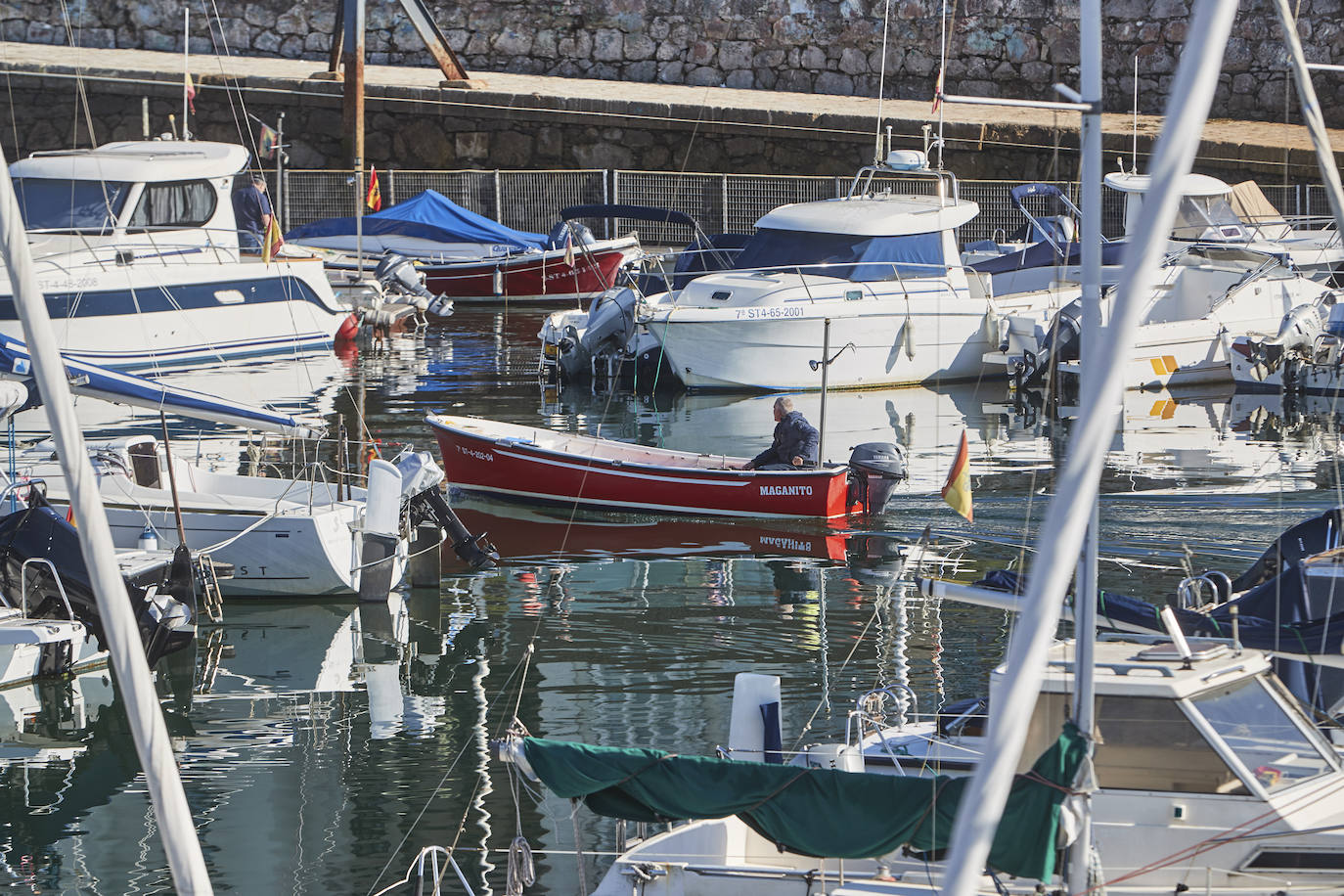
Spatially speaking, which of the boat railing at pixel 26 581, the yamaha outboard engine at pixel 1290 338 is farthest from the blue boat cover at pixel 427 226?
the boat railing at pixel 26 581

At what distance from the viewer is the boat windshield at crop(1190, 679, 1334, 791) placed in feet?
20.9

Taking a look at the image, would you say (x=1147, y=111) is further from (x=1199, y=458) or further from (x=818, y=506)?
(x=818, y=506)

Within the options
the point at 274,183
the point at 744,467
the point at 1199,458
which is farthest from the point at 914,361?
the point at 274,183

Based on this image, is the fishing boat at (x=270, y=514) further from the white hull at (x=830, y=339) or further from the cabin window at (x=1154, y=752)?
the white hull at (x=830, y=339)

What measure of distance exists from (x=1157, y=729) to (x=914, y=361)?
47.6ft

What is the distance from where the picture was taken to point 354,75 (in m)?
28.4

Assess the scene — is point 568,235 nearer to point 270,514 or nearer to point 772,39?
point 772,39

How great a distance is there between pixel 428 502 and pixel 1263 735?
7.27 meters

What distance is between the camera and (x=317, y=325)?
2292 cm

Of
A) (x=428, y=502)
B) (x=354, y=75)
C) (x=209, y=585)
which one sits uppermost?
(x=354, y=75)

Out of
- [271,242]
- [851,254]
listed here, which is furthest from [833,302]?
[271,242]

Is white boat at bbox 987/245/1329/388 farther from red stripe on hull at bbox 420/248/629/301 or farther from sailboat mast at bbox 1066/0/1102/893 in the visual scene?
sailboat mast at bbox 1066/0/1102/893

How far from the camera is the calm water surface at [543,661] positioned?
7891 millimetres

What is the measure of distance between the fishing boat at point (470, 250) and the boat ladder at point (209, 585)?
1668 centimetres
